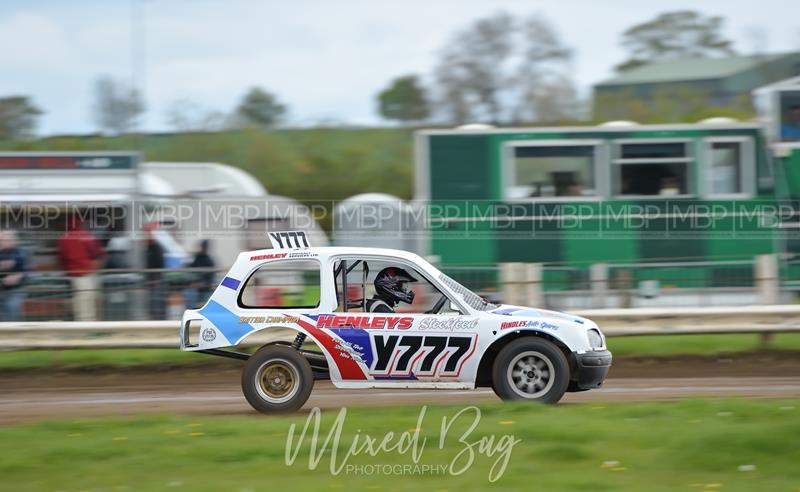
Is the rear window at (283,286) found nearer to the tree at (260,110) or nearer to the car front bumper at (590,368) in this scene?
the car front bumper at (590,368)

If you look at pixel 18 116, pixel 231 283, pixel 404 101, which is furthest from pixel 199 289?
pixel 404 101

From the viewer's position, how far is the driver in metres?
9.73

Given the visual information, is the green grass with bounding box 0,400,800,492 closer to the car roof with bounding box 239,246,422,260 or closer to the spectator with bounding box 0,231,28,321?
the car roof with bounding box 239,246,422,260

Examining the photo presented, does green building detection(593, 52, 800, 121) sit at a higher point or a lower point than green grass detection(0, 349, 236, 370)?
higher

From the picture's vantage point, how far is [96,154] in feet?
52.8

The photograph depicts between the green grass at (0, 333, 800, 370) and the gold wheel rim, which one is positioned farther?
the green grass at (0, 333, 800, 370)

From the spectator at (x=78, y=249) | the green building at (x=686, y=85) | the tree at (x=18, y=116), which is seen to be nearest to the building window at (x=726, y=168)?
the spectator at (x=78, y=249)

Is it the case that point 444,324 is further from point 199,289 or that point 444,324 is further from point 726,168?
point 726,168

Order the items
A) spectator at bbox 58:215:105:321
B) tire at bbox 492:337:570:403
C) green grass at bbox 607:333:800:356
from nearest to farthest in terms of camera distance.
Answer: tire at bbox 492:337:570:403 → green grass at bbox 607:333:800:356 → spectator at bbox 58:215:105:321

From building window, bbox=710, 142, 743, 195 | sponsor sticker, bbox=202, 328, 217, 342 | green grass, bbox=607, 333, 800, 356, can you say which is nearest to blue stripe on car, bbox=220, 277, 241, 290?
sponsor sticker, bbox=202, 328, 217, 342

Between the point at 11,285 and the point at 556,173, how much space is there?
8641 millimetres

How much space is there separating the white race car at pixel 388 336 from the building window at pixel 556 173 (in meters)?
8.13

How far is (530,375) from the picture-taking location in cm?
961

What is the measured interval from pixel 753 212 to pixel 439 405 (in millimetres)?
9869
